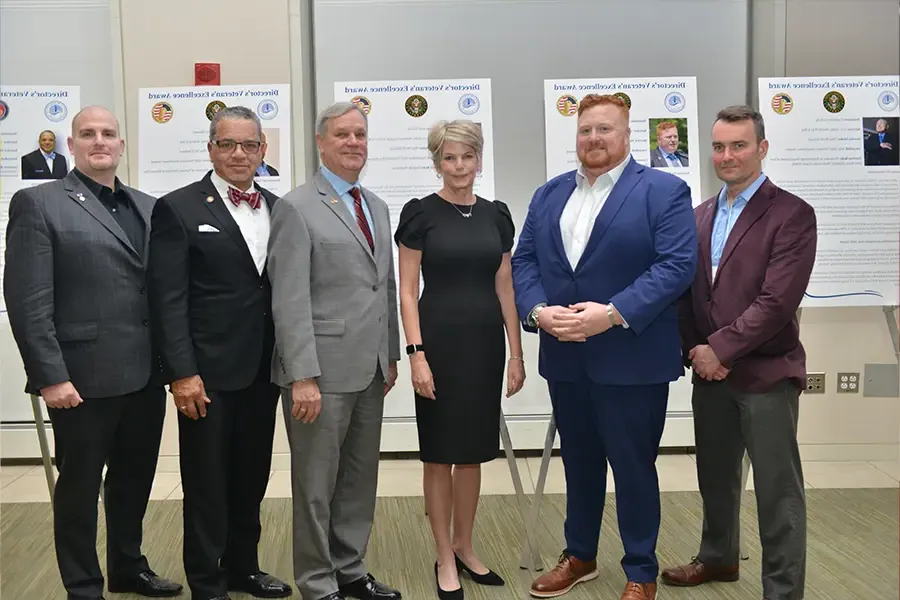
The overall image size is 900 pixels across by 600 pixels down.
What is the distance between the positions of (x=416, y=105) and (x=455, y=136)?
64.9 inches

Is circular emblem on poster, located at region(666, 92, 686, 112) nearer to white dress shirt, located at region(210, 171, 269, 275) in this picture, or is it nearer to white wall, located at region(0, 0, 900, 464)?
white wall, located at region(0, 0, 900, 464)

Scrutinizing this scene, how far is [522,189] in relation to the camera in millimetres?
4500

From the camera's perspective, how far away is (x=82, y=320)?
2.49 meters

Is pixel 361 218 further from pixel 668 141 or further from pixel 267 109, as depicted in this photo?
pixel 668 141

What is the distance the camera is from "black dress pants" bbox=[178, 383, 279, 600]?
2.55 metres

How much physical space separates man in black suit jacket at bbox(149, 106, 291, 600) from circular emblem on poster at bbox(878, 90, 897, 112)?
3.20 metres

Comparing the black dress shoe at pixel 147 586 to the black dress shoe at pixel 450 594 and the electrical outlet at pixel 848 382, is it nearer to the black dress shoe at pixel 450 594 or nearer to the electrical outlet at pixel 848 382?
the black dress shoe at pixel 450 594

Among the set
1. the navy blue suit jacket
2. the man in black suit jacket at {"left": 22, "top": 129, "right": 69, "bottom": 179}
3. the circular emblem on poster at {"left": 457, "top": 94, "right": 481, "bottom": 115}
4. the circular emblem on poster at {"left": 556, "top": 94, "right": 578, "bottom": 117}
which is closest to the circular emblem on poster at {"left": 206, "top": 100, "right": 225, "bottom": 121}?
the man in black suit jacket at {"left": 22, "top": 129, "right": 69, "bottom": 179}

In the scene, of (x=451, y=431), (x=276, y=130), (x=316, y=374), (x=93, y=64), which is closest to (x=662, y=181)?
(x=451, y=431)

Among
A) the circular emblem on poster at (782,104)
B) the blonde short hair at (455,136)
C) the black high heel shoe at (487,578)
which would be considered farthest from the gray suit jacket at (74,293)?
the circular emblem on poster at (782,104)

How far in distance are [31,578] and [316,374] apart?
5.10ft

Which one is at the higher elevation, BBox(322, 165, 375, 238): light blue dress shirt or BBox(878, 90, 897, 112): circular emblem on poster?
BBox(878, 90, 897, 112): circular emblem on poster

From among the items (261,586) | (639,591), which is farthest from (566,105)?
(261,586)

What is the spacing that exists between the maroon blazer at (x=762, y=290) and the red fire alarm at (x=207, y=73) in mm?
2886
